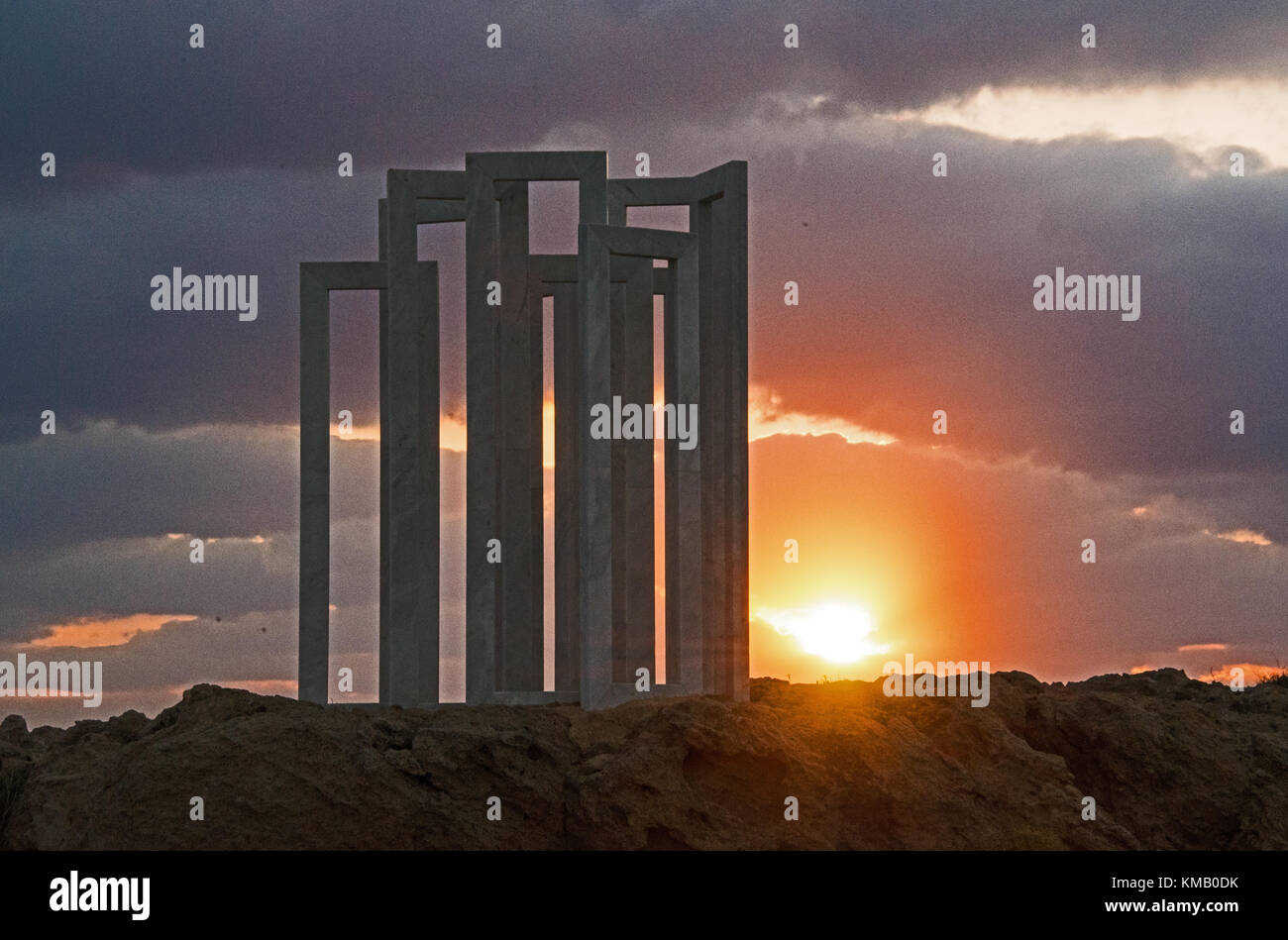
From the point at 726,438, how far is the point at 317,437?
5.26 meters

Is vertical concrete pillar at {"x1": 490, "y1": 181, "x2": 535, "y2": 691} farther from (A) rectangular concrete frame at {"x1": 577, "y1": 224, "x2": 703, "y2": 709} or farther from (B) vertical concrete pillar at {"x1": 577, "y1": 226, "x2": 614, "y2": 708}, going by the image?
(B) vertical concrete pillar at {"x1": 577, "y1": 226, "x2": 614, "y2": 708}

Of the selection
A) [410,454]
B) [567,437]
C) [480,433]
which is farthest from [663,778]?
[567,437]

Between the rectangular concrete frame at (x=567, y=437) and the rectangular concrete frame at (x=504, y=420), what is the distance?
1.51ft

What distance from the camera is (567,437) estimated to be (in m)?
17.8

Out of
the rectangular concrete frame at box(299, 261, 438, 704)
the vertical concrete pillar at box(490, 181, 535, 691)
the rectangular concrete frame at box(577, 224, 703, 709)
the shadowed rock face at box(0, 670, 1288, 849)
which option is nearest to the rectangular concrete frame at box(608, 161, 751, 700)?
the rectangular concrete frame at box(577, 224, 703, 709)

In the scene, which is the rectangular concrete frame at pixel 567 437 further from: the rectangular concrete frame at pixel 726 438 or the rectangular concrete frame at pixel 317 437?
the rectangular concrete frame at pixel 317 437

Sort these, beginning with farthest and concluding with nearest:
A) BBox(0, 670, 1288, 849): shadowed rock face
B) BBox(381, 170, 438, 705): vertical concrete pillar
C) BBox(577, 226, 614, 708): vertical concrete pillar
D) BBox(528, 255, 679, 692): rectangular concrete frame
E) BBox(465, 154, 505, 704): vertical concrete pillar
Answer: BBox(528, 255, 679, 692): rectangular concrete frame → BBox(381, 170, 438, 705): vertical concrete pillar → BBox(465, 154, 505, 704): vertical concrete pillar → BBox(577, 226, 614, 708): vertical concrete pillar → BBox(0, 670, 1288, 849): shadowed rock face

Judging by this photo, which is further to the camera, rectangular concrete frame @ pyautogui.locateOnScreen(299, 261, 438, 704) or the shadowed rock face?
rectangular concrete frame @ pyautogui.locateOnScreen(299, 261, 438, 704)

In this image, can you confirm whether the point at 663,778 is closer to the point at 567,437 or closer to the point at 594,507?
the point at 594,507

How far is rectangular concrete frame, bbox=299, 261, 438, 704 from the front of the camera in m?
17.9

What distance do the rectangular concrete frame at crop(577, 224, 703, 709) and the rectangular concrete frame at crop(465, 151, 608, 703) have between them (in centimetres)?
78
